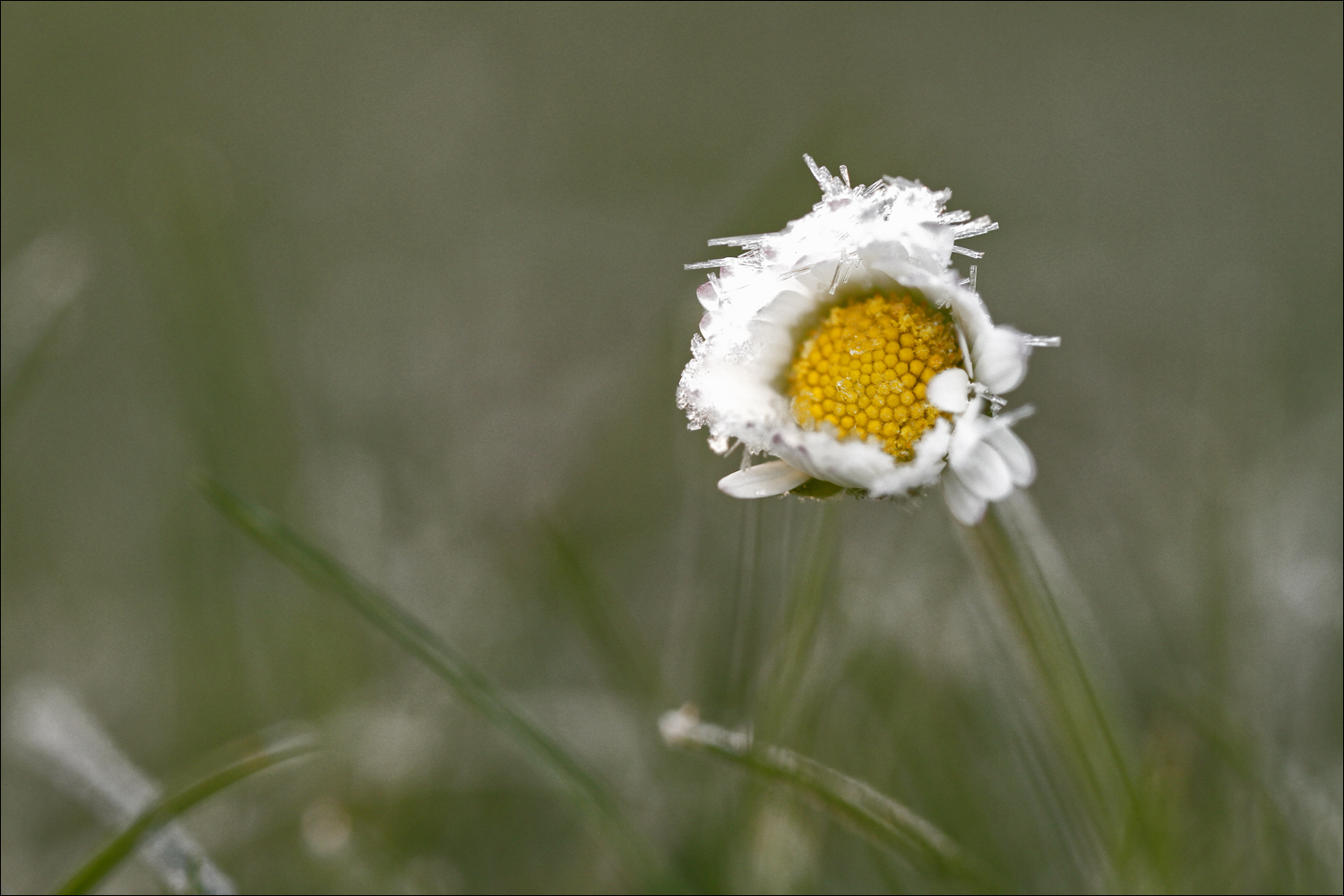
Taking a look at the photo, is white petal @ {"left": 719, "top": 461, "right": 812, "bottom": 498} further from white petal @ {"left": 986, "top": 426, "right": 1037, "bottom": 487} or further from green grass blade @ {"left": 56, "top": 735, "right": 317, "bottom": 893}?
green grass blade @ {"left": 56, "top": 735, "right": 317, "bottom": 893}

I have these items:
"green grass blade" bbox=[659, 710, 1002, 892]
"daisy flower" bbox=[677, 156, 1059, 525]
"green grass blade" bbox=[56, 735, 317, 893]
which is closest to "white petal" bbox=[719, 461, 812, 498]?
"daisy flower" bbox=[677, 156, 1059, 525]

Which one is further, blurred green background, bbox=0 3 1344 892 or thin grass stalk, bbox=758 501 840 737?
blurred green background, bbox=0 3 1344 892

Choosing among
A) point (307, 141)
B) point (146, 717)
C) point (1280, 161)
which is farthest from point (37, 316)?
point (1280, 161)

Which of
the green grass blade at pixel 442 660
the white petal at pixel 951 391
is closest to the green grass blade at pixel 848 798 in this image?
the green grass blade at pixel 442 660

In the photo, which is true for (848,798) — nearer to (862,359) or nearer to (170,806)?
(862,359)

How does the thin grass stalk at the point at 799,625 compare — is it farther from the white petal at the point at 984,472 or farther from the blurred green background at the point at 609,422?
the white petal at the point at 984,472

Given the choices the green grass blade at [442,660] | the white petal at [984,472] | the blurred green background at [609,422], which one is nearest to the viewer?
the white petal at [984,472]

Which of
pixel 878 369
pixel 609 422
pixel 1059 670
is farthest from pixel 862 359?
pixel 609 422
